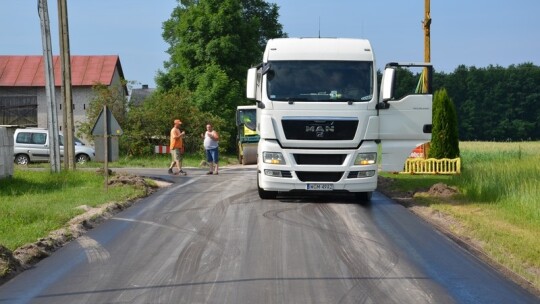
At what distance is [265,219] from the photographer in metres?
13.0

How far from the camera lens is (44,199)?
16.4 m

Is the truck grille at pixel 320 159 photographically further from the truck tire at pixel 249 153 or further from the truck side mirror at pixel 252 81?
the truck tire at pixel 249 153

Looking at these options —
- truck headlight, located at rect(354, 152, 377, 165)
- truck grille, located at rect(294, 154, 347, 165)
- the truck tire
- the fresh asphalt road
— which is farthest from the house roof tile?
the fresh asphalt road

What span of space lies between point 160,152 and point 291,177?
2656 cm

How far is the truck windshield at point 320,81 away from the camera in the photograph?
1503cm

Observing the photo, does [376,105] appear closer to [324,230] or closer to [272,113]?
[272,113]

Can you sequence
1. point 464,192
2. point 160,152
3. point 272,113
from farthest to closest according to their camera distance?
point 160,152
point 464,192
point 272,113

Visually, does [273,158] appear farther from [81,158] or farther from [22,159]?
[22,159]

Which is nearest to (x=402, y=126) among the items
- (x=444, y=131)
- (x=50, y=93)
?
(x=444, y=131)

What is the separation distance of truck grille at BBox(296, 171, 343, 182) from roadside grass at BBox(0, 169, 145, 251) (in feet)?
13.8

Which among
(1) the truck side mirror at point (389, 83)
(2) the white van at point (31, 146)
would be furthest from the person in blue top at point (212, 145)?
(1) the truck side mirror at point (389, 83)

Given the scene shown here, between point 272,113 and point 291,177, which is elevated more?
point 272,113

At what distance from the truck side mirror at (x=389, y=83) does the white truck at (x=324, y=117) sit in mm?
20

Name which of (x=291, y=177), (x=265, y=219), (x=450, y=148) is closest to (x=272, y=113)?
(x=291, y=177)
